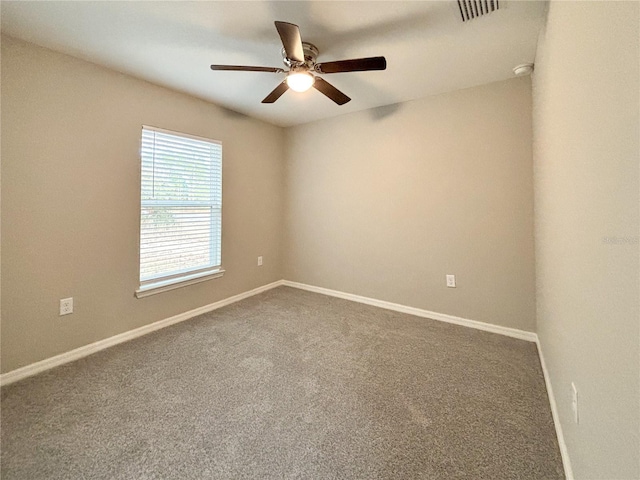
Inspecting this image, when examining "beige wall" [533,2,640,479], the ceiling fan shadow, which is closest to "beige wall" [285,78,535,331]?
the ceiling fan shadow

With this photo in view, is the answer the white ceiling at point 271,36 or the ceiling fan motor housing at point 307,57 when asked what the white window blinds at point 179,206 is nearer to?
the white ceiling at point 271,36

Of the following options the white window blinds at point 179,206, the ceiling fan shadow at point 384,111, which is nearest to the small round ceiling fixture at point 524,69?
the ceiling fan shadow at point 384,111

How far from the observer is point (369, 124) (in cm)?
326

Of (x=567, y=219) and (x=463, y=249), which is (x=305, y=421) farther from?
(x=463, y=249)

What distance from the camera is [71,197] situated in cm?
211

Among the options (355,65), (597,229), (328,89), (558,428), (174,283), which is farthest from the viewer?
(174,283)

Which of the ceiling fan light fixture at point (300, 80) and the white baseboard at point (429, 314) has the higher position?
the ceiling fan light fixture at point (300, 80)

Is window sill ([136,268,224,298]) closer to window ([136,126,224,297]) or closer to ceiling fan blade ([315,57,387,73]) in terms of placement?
window ([136,126,224,297])

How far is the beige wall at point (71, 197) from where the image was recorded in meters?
1.86

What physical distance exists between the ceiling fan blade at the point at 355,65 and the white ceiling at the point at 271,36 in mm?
271

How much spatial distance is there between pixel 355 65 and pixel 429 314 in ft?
8.17

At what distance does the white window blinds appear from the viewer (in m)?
2.59

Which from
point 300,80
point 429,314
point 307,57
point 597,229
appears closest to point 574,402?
point 597,229

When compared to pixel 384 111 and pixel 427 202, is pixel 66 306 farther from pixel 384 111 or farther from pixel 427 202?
pixel 384 111
